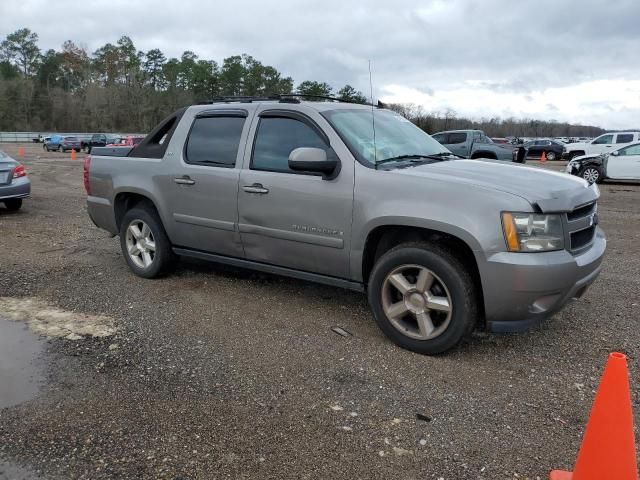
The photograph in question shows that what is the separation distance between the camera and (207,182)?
4859 mm

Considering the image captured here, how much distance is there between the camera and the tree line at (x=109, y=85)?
3223 inches

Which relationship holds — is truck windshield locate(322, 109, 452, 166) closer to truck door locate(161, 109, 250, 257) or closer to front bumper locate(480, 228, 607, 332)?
truck door locate(161, 109, 250, 257)

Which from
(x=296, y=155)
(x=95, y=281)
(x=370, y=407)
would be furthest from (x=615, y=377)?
(x=95, y=281)

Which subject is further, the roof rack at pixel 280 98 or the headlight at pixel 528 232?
the roof rack at pixel 280 98

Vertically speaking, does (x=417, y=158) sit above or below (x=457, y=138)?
below

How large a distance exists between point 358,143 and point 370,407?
6.77 feet

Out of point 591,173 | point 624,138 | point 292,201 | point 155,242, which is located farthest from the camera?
point 624,138

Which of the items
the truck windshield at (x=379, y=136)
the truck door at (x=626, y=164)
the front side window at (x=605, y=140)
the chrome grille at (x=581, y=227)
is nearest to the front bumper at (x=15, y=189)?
the truck windshield at (x=379, y=136)

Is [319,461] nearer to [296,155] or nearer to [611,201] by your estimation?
[296,155]

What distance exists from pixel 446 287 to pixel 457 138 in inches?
691

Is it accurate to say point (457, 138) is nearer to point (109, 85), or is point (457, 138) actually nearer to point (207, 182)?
point (207, 182)

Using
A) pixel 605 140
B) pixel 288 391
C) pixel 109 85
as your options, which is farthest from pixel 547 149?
pixel 109 85

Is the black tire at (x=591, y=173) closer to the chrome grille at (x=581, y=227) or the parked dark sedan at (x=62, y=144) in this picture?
the chrome grille at (x=581, y=227)

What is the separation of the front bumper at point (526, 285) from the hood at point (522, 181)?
34 cm
